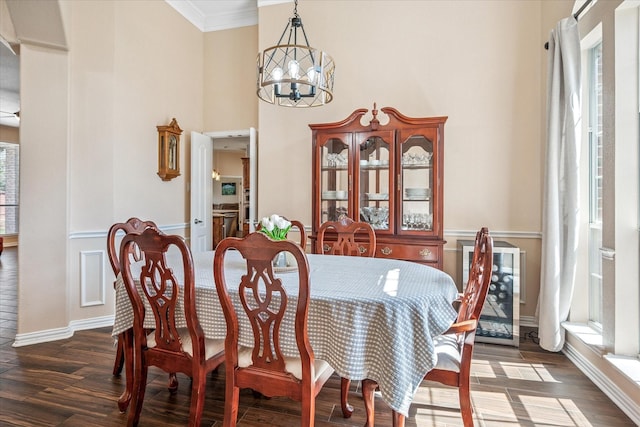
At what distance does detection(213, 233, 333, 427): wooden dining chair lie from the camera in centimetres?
140

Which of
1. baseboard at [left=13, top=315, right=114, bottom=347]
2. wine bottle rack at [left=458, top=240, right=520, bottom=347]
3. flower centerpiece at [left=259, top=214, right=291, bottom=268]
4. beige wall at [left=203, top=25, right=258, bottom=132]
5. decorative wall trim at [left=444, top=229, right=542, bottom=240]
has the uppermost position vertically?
beige wall at [left=203, top=25, right=258, bottom=132]

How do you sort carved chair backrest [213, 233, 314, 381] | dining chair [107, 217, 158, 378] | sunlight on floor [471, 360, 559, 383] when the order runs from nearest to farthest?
carved chair backrest [213, 233, 314, 381]
dining chair [107, 217, 158, 378]
sunlight on floor [471, 360, 559, 383]

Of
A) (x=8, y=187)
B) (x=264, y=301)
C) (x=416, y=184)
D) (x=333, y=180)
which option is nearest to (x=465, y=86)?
(x=416, y=184)

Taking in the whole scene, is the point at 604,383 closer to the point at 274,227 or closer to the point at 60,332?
the point at 274,227

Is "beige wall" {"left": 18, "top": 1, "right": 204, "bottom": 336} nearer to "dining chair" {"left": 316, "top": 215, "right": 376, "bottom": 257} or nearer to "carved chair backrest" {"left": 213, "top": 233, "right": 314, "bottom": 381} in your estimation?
"dining chair" {"left": 316, "top": 215, "right": 376, "bottom": 257}

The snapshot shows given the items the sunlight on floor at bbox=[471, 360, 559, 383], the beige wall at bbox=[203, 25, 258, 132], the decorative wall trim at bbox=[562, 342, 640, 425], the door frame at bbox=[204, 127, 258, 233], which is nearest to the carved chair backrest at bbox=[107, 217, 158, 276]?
the door frame at bbox=[204, 127, 258, 233]

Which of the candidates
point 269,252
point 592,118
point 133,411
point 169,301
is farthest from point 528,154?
point 133,411

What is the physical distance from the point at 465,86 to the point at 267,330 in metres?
3.13

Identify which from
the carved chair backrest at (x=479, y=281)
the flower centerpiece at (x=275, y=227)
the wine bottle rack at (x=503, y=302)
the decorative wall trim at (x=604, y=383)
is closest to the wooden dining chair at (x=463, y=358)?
the carved chair backrest at (x=479, y=281)

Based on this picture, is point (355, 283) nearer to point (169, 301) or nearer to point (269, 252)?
point (269, 252)

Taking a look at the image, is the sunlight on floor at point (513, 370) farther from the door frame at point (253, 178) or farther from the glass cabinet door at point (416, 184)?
the door frame at point (253, 178)

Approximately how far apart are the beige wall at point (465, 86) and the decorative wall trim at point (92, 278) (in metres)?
2.63

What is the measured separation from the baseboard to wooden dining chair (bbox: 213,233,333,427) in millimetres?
2446

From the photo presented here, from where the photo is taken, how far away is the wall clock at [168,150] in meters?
3.95
